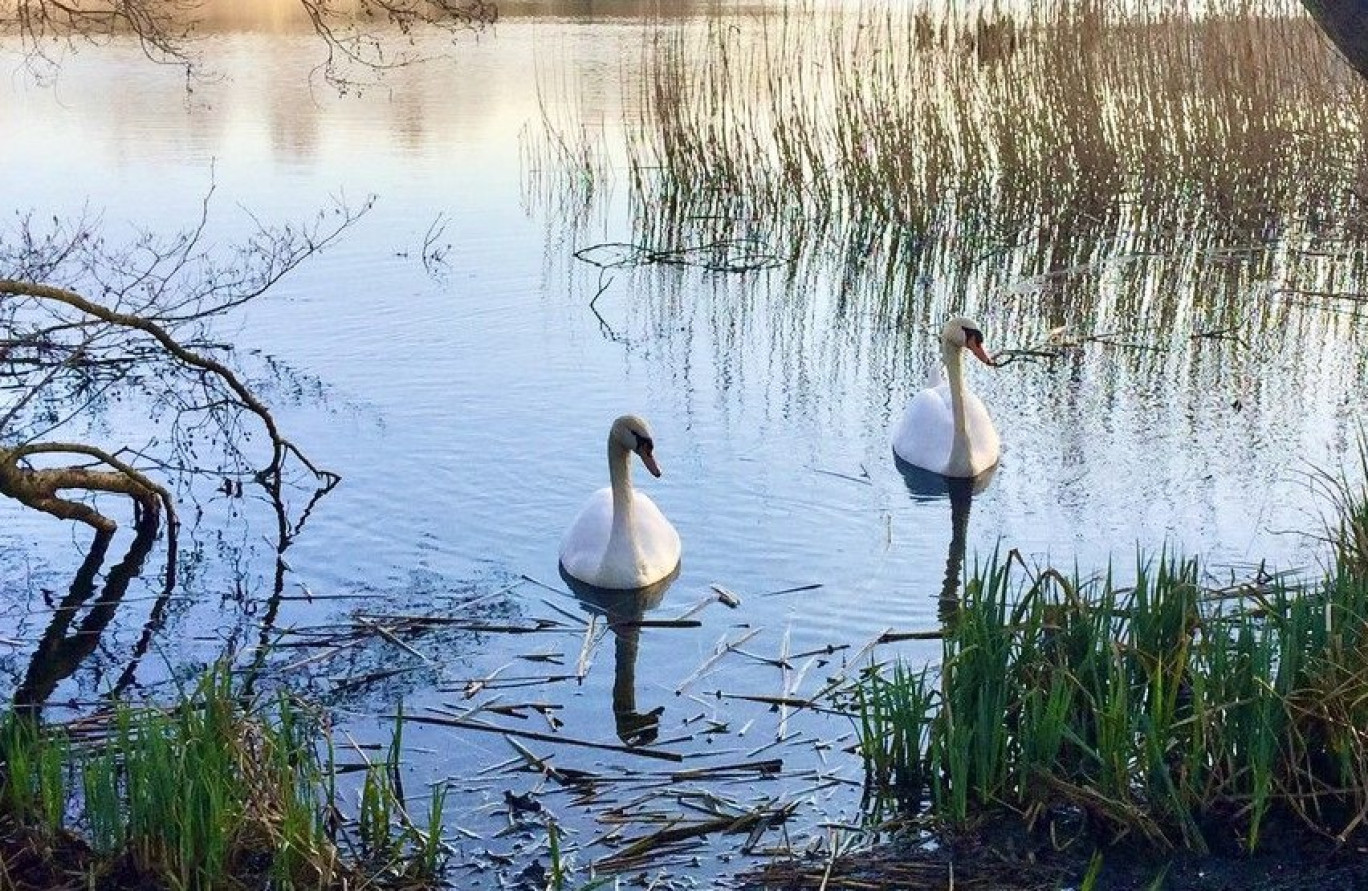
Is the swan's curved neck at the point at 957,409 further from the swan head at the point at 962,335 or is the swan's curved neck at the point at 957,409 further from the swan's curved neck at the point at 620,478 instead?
the swan's curved neck at the point at 620,478

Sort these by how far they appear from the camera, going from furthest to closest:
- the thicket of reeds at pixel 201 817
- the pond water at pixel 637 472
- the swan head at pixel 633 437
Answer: the swan head at pixel 633 437, the pond water at pixel 637 472, the thicket of reeds at pixel 201 817

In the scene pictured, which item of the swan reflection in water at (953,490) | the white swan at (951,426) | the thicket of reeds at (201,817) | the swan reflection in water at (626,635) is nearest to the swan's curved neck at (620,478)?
the swan reflection in water at (626,635)

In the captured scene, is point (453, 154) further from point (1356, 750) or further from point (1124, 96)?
point (1356, 750)

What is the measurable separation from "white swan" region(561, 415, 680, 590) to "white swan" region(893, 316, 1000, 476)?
1.69m

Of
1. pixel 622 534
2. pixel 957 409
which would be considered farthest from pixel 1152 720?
pixel 957 409

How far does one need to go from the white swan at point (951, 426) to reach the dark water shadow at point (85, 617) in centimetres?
347

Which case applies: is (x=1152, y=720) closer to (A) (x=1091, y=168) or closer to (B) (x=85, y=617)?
(B) (x=85, y=617)

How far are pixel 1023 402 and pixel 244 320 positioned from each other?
4.55 metres

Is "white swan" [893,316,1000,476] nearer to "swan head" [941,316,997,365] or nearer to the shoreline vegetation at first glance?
"swan head" [941,316,997,365]

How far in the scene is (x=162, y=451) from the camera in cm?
830

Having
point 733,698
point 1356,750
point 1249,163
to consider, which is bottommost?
point 733,698

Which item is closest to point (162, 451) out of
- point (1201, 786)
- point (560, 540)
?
point (560, 540)

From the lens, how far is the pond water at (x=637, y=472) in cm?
552

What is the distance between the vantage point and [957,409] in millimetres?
8359
